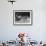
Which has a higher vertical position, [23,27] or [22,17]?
[22,17]

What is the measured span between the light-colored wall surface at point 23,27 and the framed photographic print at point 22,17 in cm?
11

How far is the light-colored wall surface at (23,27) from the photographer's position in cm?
498

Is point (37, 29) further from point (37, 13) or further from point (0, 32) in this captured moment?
point (0, 32)

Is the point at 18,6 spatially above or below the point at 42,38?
above

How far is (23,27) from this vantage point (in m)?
5.01

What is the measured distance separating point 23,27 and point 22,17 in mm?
382

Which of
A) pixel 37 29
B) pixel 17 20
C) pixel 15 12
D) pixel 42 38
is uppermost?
pixel 15 12

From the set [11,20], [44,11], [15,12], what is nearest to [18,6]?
[15,12]

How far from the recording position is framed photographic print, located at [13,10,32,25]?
499 centimetres

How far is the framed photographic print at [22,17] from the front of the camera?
16.4ft

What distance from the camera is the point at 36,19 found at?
499 cm

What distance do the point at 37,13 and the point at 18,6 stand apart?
77cm

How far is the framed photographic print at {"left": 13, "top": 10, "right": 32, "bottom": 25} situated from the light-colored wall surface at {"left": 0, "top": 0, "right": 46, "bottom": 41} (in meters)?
0.11

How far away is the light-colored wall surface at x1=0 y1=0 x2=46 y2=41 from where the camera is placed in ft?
16.3
